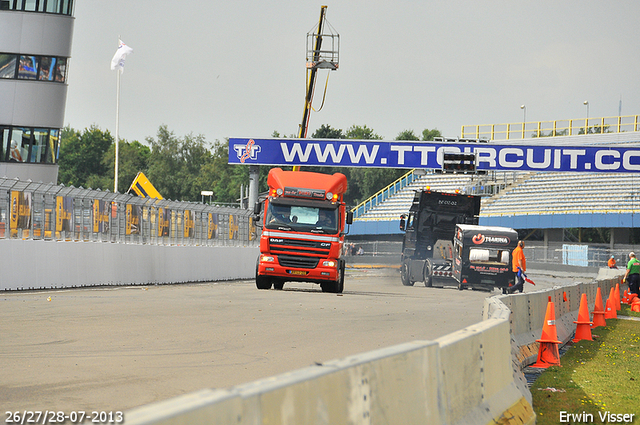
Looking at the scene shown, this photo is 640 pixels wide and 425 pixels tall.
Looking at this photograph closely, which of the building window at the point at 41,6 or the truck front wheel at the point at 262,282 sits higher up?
the building window at the point at 41,6

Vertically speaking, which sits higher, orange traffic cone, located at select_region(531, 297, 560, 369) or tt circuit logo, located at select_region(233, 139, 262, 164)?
tt circuit logo, located at select_region(233, 139, 262, 164)

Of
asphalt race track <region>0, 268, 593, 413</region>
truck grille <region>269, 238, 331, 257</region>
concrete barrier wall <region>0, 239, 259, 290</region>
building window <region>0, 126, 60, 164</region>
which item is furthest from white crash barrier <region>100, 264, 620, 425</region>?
building window <region>0, 126, 60, 164</region>

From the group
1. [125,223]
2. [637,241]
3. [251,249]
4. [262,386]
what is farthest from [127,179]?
[262,386]

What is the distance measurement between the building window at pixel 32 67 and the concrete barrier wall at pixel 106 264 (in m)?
11.9

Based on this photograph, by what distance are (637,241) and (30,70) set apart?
138 feet

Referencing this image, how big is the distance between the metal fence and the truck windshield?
4.80 metres

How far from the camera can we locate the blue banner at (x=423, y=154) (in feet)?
136

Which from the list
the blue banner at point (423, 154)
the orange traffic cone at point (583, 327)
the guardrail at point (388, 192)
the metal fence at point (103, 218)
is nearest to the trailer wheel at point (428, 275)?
the metal fence at point (103, 218)

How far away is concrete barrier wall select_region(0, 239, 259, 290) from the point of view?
1992 centimetres

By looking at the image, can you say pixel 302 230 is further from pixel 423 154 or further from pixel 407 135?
Answer: pixel 407 135

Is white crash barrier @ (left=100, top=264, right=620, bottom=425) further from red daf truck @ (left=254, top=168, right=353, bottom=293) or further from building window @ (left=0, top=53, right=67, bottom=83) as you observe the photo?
building window @ (left=0, top=53, right=67, bottom=83)

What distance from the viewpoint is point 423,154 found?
41.6 m

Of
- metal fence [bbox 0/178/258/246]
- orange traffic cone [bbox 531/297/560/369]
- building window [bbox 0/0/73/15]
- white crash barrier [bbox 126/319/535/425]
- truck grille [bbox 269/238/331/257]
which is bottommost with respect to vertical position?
orange traffic cone [bbox 531/297/560/369]

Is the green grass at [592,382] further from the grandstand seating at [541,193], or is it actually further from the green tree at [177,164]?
the green tree at [177,164]
